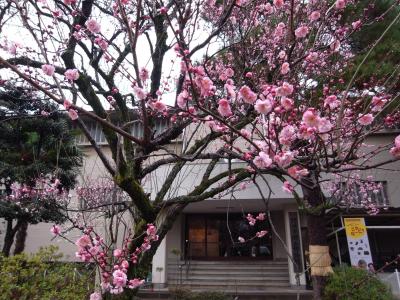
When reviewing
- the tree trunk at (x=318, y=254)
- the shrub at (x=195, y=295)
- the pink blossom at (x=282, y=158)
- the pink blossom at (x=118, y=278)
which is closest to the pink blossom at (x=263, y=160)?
the pink blossom at (x=282, y=158)

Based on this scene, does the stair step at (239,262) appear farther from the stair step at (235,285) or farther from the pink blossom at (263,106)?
the pink blossom at (263,106)

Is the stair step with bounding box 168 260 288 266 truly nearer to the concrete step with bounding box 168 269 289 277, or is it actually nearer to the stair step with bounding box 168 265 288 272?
the stair step with bounding box 168 265 288 272

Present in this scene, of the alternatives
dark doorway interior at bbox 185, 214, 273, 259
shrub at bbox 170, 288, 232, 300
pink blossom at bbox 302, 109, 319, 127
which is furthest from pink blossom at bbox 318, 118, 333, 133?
dark doorway interior at bbox 185, 214, 273, 259

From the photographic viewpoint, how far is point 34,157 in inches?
375

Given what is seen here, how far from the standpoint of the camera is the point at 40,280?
14.5 ft

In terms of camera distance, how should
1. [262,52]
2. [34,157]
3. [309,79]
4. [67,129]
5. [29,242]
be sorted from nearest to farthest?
[262,52] < [309,79] < [34,157] < [67,129] < [29,242]

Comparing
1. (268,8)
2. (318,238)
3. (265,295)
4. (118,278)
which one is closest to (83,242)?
(118,278)

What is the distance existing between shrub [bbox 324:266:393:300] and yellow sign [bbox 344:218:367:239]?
0.73m

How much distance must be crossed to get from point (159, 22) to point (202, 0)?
0.88 metres

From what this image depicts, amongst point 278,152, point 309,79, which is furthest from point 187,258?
point 278,152

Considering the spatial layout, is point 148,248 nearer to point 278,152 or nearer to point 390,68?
point 278,152

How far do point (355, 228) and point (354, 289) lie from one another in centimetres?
137

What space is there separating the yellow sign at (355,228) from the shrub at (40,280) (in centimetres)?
521

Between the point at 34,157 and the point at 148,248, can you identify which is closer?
the point at 148,248
